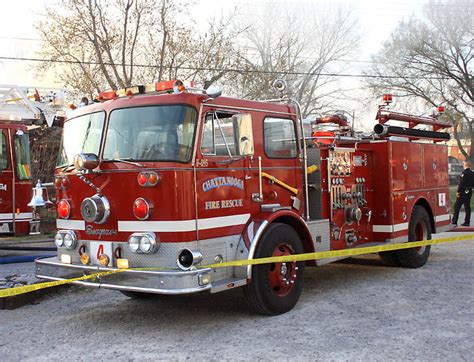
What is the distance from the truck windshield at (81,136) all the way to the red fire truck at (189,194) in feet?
0.04

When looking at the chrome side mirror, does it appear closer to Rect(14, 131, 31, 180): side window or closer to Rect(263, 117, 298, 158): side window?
Rect(263, 117, 298, 158): side window

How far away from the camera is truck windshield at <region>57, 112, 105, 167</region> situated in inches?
213

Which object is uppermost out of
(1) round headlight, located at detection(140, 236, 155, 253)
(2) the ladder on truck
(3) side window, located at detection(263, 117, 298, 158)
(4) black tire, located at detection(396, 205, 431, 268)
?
(2) the ladder on truck

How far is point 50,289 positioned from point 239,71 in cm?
1400

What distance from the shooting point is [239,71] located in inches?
774

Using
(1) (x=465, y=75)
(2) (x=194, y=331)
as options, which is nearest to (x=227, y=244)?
(2) (x=194, y=331)

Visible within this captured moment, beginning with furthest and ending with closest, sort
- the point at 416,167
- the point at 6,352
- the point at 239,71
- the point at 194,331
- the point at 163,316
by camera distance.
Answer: the point at 239,71 → the point at 416,167 → the point at 163,316 → the point at 194,331 → the point at 6,352

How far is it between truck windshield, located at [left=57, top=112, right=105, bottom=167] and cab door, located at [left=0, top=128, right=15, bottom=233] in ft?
13.8

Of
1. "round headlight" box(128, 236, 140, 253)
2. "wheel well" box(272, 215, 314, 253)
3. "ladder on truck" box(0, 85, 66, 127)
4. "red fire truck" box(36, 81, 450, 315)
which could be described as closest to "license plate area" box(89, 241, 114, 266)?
"red fire truck" box(36, 81, 450, 315)

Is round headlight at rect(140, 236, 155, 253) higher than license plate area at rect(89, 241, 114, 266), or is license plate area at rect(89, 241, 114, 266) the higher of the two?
round headlight at rect(140, 236, 155, 253)

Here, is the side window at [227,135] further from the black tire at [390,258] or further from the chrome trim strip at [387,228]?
the black tire at [390,258]

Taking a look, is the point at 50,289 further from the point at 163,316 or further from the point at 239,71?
the point at 239,71

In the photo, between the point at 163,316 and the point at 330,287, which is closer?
the point at 163,316

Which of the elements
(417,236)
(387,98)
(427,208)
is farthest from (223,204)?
(427,208)
